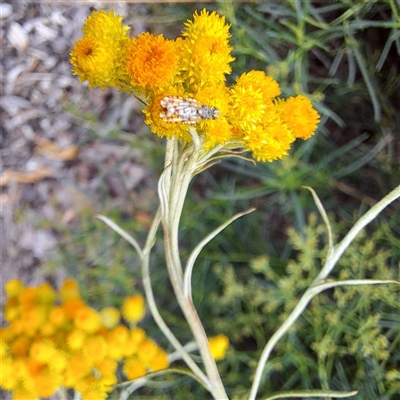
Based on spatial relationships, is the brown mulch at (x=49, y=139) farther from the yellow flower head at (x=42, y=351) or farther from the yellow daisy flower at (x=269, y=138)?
the yellow daisy flower at (x=269, y=138)

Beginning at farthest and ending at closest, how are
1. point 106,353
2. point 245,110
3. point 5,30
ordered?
1. point 5,30
2. point 106,353
3. point 245,110

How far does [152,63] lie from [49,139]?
1.07 m

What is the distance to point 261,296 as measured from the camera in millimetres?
1237

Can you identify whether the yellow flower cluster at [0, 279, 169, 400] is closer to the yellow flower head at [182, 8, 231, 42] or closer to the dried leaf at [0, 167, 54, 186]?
the yellow flower head at [182, 8, 231, 42]

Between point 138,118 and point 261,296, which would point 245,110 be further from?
point 138,118

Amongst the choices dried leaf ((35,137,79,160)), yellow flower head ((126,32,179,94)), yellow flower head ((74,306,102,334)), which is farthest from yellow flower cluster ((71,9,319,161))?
dried leaf ((35,137,79,160))

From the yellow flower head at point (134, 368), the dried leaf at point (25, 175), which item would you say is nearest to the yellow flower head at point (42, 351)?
the yellow flower head at point (134, 368)

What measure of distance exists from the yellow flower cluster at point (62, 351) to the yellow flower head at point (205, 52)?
0.55 metres

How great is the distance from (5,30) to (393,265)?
4.67 ft

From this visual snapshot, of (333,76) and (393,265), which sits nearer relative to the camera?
(393,265)

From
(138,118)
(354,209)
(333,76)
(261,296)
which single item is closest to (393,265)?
(354,209)

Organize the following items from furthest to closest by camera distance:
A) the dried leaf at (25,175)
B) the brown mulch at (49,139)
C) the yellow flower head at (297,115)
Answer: the dried leaf at (25,175) < the brown mulch at (49,139) < the yellow flower head at (297,115)

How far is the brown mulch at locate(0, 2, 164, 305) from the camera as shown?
154cm

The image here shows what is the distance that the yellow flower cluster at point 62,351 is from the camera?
920mm
